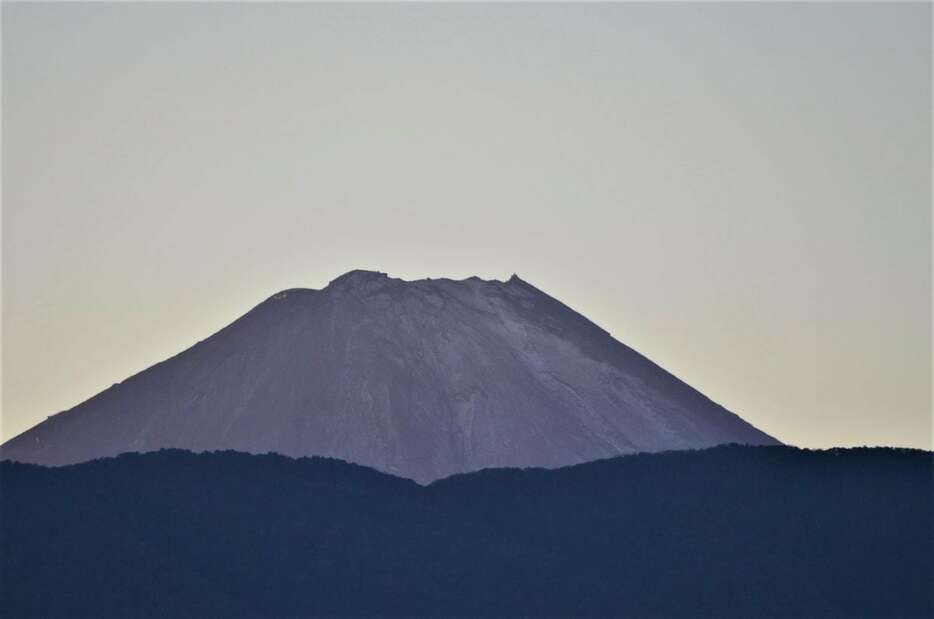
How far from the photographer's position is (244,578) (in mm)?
91562

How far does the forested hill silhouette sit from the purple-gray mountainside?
30.8ft

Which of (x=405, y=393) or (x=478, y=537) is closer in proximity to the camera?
(x=478, y=537)

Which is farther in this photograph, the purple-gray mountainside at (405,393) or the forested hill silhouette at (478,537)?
the purple-gray mountainside at (405,393)

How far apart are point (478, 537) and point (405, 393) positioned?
25.4 meters

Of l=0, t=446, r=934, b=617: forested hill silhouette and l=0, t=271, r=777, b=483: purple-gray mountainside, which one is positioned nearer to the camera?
l=0, t=446, r=934, b=617: forested hill silhouette

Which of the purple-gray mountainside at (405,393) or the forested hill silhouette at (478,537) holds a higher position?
the purple-gray mountainside at (405,393)

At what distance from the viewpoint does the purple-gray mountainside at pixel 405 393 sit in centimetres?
11894

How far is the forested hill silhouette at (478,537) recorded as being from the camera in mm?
90062

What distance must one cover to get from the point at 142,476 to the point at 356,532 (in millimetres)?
11370

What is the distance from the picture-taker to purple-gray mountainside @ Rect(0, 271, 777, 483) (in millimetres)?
118938

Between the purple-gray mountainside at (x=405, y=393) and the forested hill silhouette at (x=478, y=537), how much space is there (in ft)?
30.8

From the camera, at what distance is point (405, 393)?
12419 centimetres

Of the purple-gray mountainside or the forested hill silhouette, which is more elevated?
the purple-gray mountainside

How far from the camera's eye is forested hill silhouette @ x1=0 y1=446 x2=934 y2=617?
90.1m
